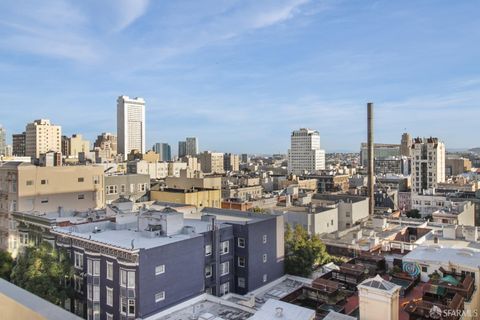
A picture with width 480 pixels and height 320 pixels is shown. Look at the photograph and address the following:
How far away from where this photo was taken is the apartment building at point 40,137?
192700 millimetres

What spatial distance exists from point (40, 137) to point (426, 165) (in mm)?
171875

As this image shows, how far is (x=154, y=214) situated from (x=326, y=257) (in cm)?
1922

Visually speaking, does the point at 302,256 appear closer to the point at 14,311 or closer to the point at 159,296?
the point at 159,296

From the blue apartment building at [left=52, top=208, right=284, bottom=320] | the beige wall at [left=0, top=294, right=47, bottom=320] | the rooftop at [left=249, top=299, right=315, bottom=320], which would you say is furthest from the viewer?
the blue apartment building at [left=52, top=208, right=284, bottom=320]

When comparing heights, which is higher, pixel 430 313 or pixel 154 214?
pixel 154 214

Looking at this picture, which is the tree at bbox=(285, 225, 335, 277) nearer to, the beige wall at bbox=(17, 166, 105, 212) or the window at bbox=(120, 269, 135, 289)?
the window at bbox=(120, 269, 135, 289)

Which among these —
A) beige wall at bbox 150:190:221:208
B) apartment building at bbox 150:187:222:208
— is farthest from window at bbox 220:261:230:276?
beige wall at bbox 150:190:221:208

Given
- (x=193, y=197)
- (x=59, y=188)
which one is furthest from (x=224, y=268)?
(x=193, y=197)

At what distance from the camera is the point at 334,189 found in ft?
438

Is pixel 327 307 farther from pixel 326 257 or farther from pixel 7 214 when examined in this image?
pixel 7 214

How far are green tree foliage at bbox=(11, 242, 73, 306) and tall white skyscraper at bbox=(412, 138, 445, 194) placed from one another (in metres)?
110

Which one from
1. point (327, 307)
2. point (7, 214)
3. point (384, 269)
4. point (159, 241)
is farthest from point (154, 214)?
point (7, 214)

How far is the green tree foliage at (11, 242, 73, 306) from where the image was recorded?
25.6 meters

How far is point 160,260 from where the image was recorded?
80.1 ft
